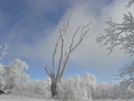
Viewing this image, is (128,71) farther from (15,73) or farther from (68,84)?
(15,73)

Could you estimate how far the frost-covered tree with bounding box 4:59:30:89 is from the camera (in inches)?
1091

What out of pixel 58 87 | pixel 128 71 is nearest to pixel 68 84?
pixel 58 87

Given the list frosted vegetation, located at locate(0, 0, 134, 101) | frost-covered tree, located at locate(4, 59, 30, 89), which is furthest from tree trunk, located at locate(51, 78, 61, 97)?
frost-covered tree, located at locate(4, 59, 30, 89)

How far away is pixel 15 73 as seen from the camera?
2805 cm

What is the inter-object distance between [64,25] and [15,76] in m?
15.0

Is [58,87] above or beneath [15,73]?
→ beneath

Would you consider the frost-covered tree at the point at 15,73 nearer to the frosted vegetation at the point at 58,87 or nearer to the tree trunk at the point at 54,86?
the frosted vegetation at the point at 58,87

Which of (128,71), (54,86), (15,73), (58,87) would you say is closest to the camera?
(128,71)

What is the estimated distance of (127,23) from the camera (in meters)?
6.32

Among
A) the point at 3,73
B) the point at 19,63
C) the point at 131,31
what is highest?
the point at 19,63

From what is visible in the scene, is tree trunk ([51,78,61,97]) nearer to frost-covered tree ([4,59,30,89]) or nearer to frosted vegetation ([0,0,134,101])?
frosted vegetation ([0,0,134,101])

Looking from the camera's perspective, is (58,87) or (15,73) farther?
(15,73)

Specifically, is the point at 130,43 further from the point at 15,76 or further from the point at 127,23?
the point at 15,76

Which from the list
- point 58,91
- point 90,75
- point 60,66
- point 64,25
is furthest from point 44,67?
point 90,75
